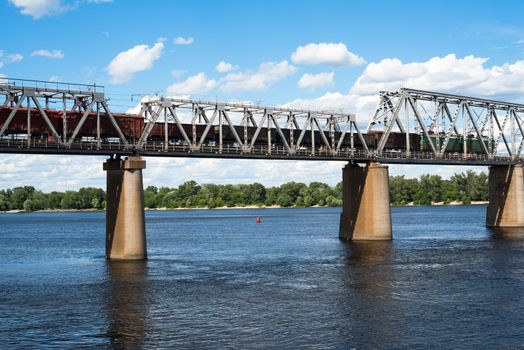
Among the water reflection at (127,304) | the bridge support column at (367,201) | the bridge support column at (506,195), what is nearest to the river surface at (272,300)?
the water reflection at (127,304)

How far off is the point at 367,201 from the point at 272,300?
41171mm

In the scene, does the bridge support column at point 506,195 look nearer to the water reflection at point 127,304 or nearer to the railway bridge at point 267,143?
the railway bridge at point 267,143

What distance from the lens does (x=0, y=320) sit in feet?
139

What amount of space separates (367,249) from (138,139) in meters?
27.5

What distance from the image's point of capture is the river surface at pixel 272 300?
122ft

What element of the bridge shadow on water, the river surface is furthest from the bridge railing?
the bridge shadow on water

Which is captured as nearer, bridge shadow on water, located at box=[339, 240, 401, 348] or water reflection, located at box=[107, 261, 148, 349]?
water reflection, located at box=[107, 261, 148, 349]

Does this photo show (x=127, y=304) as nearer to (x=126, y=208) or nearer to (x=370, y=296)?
(x=370, y=296)

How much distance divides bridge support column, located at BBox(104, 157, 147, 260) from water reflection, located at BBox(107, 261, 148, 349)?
133cm

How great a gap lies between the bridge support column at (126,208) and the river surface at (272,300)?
1.76 m

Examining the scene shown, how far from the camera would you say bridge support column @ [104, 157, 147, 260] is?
64438 millimetres

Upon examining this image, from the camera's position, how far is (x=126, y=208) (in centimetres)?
6419

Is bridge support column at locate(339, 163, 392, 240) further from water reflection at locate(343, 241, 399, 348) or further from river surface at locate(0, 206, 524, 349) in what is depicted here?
river surface at locate(0, 206, 524, 349)

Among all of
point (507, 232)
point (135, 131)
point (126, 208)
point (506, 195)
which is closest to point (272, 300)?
point (126, 208)
